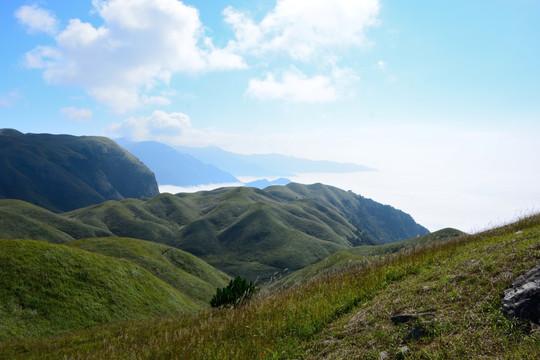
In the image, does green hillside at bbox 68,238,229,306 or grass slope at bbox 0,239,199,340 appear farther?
green hillside at bbox 68,238,229,306

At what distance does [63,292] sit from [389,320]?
35.4 m

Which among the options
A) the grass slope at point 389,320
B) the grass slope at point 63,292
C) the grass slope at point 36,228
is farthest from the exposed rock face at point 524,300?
the grass slope at point 36,228

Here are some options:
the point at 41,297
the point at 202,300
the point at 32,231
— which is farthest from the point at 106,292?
the point at 32,231

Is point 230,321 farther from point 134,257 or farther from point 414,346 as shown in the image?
point 134,257

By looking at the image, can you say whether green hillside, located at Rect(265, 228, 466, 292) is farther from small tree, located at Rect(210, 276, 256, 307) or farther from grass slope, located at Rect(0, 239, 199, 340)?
grass slope, located at Rect(0, 239, 199, 340)

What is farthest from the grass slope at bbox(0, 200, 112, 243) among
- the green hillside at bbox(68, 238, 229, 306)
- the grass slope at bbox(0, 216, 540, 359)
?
the grass slope at bbox(0, 216, 540, 359)

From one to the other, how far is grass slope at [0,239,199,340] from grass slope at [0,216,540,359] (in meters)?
24.3

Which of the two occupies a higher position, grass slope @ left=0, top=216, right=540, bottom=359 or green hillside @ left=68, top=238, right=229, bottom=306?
grass slope @ left=0, top=216, right=540, bottom=359

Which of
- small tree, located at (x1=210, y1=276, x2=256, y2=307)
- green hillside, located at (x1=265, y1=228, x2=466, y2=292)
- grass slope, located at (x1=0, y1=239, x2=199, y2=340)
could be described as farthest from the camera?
grass slope, located at (x1=0, y1=239, x2=199, y2=340)

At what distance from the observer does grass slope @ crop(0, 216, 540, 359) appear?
5.21 meters

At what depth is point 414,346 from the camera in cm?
536

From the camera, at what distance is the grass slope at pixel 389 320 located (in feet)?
17.1

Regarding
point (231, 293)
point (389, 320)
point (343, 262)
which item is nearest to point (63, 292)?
point (231, 293)

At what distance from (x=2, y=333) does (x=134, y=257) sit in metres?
44.9
